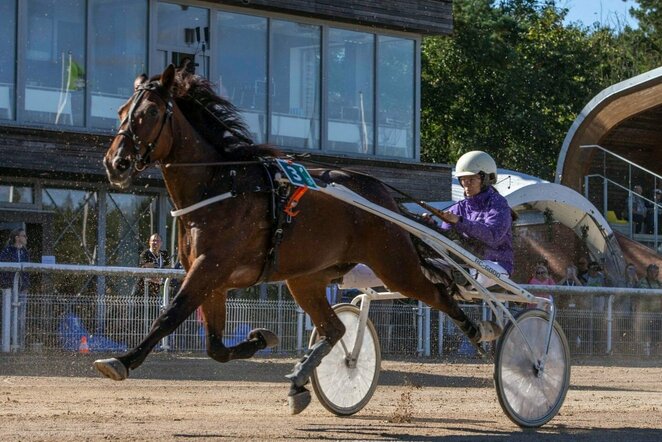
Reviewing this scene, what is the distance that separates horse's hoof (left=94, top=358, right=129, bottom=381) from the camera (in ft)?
23.5

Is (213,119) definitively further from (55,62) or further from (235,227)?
(55,62)

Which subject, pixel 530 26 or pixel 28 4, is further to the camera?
pixel 530 26

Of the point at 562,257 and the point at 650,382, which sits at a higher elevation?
the point at 562,257

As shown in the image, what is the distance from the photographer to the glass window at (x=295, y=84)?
20.9 meters

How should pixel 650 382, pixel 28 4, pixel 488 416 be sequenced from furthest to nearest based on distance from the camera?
pixel 28 4 < pixel 650 382 < pixel 488 416

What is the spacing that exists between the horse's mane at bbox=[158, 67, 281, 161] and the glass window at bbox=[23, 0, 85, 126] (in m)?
10.2

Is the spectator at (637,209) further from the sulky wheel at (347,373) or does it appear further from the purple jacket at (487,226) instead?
the sulky wheel at (347,373)

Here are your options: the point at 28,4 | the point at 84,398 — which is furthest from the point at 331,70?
the point at 84,398

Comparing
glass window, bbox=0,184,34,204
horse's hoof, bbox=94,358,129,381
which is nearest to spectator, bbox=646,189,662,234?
glass window, bbox=0,184,34,204

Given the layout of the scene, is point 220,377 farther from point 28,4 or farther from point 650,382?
point 28,4

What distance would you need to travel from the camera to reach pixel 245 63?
20641 mm

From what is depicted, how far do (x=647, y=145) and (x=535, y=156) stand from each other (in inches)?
392

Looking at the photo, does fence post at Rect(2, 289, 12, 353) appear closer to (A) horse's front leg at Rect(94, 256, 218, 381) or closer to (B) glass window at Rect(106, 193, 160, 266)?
(B) glass window at Rect(106, 193, 160, 266)

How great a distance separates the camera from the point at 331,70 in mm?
21547
